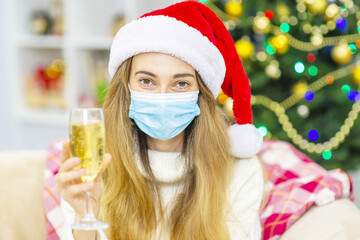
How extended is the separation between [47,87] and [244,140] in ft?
8.11

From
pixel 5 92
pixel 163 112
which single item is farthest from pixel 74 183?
pixel 5 92

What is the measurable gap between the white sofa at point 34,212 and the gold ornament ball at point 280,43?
0.93 m

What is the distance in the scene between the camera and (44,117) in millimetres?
3676

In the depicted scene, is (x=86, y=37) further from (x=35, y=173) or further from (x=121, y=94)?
(x=121, y=94)

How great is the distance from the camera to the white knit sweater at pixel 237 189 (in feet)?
5.19

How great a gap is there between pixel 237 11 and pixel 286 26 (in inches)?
9.8

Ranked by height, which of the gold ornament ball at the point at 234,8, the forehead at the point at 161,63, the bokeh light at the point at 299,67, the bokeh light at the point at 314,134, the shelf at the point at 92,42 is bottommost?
the bokeh light at the point at 314,134

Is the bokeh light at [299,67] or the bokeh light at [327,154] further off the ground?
the bokeh light at [299,67]

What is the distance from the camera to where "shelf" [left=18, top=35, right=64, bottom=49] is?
139 inches

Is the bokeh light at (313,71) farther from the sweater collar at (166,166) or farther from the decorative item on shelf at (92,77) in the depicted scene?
the decorative item on shelf at (92,77)

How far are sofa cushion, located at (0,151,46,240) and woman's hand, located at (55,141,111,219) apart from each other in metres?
0.62

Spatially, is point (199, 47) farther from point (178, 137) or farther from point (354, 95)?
point (354, 95)

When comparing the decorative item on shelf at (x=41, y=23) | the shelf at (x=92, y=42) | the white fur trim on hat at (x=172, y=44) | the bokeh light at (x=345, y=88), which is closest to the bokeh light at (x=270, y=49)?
the bokeh light at (x=345, y=88)

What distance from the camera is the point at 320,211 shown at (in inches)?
65.4
